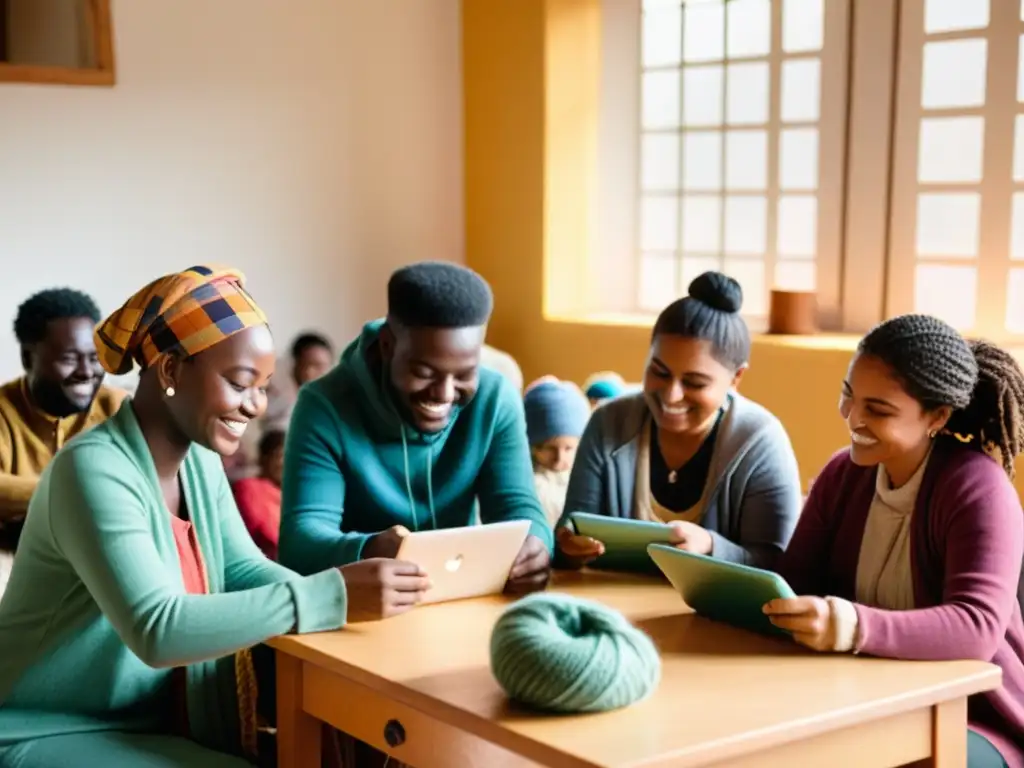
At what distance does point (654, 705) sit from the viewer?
5.55 feet

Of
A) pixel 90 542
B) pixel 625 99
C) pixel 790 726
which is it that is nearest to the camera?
pixel 790 726

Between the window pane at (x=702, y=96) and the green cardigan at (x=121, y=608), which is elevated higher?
the window pane at (x=702, y=96)

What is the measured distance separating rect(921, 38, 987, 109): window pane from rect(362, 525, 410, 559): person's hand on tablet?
2.35 m

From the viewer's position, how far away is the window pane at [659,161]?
4.70 meters

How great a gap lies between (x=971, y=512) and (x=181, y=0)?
10.4 feet

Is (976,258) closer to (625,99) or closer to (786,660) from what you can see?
(625,99)

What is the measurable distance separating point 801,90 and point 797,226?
1.33 ft

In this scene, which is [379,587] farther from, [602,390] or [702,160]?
[702,160]

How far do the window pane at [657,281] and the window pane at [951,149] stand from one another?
3.39ft

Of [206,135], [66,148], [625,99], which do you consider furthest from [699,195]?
[66,148]

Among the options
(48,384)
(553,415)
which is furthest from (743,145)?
(48,384)

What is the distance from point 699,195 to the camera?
4605 millimetres

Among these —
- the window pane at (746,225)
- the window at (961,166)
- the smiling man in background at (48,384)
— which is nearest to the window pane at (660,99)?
the window pane at (746,225)

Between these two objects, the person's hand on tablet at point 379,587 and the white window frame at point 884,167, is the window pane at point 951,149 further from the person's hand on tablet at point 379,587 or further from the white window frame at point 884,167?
the person's hand on tablet at point 379,587
